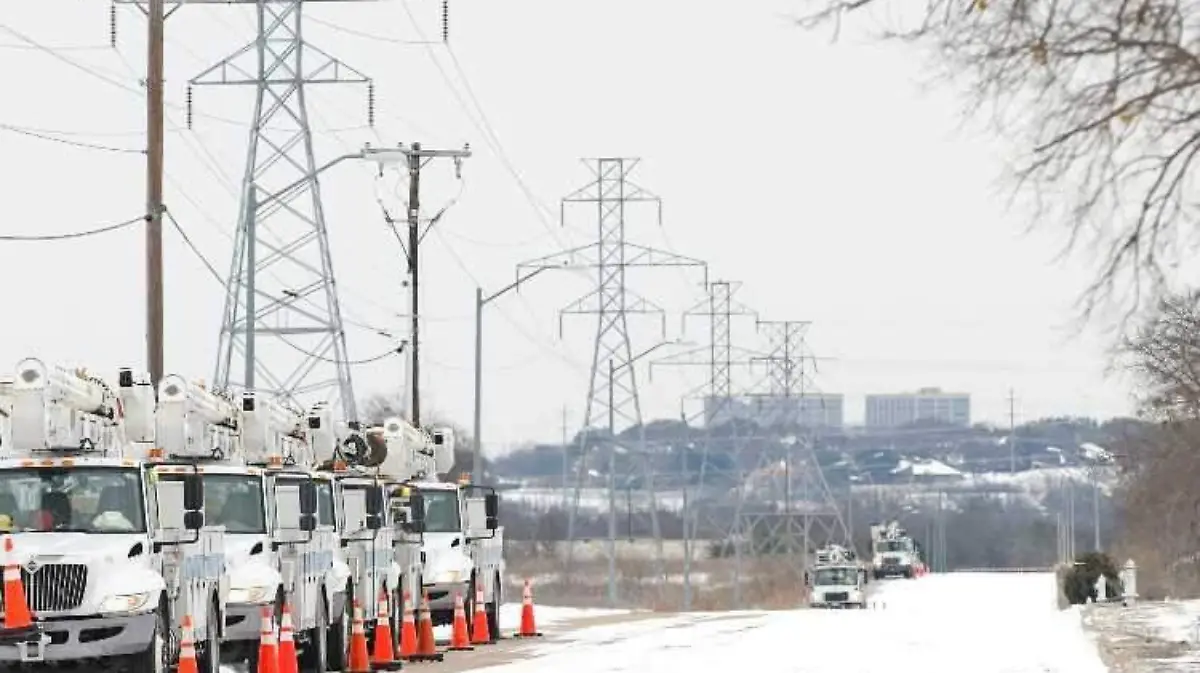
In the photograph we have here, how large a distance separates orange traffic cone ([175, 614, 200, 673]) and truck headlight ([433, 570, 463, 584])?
1381 cm

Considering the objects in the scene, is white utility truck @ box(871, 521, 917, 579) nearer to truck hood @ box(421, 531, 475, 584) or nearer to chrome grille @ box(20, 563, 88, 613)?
truck hood @ box(421, 531, 475, 584)

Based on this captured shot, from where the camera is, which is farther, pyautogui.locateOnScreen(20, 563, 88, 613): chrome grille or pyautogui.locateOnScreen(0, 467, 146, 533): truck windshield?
pyautogui.locateOnScreen(0, 467, 146, 533): truck windshield

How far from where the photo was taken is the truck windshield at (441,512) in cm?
3769

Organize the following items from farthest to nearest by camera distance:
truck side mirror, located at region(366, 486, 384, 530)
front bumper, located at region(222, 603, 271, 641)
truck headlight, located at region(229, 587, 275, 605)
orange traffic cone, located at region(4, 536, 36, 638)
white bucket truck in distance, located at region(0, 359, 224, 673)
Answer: truck side mirror, located at region(366, 486, 384, 530) → truck headlight, located at region(229, 587, 275, 605) → front bumper, located at region(222, 603, 271, 641) → white bucket truck in distance, located at region(0, 359, 224, 673) → orange traffic cone, located at region(4, 536, 36, 638)

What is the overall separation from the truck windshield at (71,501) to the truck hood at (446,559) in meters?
13.1

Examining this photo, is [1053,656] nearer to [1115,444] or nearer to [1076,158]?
[1076,158]

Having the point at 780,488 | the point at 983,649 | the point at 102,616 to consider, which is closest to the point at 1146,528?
the point at 780,488

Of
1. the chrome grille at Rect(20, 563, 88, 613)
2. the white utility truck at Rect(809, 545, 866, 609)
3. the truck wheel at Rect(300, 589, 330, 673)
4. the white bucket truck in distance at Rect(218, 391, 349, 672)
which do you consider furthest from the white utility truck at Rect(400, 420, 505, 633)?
the white utility truck at Rect(809, 545, 866, 609)

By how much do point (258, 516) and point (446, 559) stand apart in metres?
9.88

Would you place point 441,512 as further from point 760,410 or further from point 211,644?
point 760,410

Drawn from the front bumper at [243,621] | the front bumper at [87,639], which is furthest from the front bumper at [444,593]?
the front bumper at [87,639]

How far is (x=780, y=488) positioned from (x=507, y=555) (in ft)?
50.8

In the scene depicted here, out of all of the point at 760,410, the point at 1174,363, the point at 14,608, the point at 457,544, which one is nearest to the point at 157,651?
the point at 14,608

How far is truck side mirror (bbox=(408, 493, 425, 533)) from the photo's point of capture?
35688 millimetres
